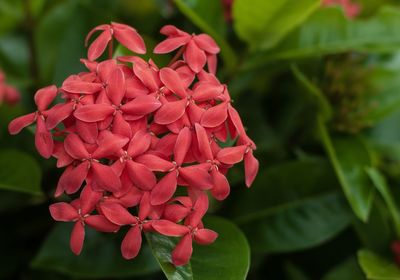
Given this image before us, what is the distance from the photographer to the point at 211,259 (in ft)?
2.89

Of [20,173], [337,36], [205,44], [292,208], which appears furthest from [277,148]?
[20,173]

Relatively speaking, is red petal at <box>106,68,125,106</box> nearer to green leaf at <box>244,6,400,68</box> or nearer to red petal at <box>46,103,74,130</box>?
red petal at <box>46,103,74,130</box>

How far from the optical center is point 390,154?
132 cm

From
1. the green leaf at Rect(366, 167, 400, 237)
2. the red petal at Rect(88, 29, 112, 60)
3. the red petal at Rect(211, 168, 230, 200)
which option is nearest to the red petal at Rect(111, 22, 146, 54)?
the red petal at Rect(88, 29, 112, 60)

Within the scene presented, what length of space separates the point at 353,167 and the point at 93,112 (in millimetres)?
535

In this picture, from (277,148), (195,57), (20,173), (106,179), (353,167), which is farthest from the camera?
(277,148)

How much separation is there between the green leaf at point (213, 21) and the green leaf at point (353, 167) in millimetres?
211

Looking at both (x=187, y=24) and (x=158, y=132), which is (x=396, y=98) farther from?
(x=158, y=132)

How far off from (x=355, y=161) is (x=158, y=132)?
46cm

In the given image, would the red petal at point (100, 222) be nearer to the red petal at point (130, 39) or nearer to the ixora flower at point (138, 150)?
the ixora flower at point (138, 150)

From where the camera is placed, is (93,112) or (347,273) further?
(347,273)

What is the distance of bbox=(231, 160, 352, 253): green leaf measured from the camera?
3.69 feet

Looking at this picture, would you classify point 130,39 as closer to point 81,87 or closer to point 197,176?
point 81,87

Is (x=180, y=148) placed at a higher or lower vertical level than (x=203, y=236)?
higher
